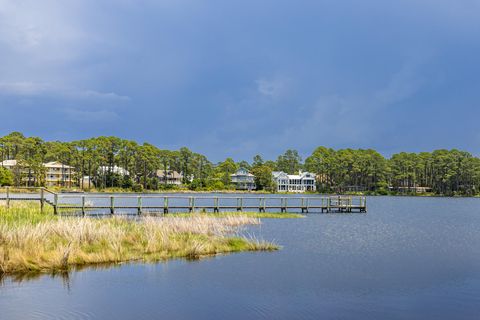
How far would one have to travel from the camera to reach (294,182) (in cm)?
15350

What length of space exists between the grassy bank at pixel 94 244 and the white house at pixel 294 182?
125 m

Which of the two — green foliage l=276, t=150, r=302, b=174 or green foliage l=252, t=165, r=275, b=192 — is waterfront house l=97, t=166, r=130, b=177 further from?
green foliage l=276, t=150, r=302, b=174

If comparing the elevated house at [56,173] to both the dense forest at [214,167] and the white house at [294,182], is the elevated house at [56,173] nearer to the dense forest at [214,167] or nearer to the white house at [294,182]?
the dense forest at [214,167]

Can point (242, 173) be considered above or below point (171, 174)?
above

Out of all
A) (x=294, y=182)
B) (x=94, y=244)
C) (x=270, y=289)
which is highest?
(x=294, y=182)

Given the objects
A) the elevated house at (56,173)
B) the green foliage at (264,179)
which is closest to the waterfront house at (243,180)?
the green foliage at (264,179)

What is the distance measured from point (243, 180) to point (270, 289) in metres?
130

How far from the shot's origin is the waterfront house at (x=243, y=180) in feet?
477

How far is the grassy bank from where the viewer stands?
1755cm

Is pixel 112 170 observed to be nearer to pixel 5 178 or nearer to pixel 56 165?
pixel 56 165

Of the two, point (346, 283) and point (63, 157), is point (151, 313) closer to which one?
point (346, 283)

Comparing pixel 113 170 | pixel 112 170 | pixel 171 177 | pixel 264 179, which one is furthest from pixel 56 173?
pixel 264 179

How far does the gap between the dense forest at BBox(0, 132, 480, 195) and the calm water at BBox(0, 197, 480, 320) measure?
95.1 meters

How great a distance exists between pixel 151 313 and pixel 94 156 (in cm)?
11294
